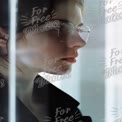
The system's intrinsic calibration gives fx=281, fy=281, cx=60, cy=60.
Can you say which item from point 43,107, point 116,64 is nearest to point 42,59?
point 43,107

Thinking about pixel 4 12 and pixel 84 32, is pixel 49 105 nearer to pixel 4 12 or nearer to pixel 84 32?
pixel 84 32

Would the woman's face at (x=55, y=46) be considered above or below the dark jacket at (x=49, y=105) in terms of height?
above

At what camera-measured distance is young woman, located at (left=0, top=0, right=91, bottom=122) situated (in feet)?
4.56

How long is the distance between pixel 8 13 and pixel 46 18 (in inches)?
7.5

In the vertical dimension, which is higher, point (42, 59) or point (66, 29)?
point (66, 29)

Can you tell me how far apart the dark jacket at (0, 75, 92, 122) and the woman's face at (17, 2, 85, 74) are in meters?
0.09

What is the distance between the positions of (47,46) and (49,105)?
0.29 m

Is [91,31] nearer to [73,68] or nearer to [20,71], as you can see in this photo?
[73,68]

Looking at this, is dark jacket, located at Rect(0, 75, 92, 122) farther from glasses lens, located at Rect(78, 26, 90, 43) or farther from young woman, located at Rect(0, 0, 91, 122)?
glasses lens, located at Rect(78, 26, 90, 43)

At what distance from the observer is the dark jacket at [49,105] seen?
139 cm

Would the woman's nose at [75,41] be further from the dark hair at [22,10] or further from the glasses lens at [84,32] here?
the dark hair at [22,10]

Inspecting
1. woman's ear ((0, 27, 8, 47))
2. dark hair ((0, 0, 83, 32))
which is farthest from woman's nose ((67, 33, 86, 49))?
woman's ear ((0, 27, 8, 47))

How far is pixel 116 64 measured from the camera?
4.55ft

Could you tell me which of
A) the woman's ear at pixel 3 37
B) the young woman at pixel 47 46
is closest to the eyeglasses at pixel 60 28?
the young woman at pixel 47 46
